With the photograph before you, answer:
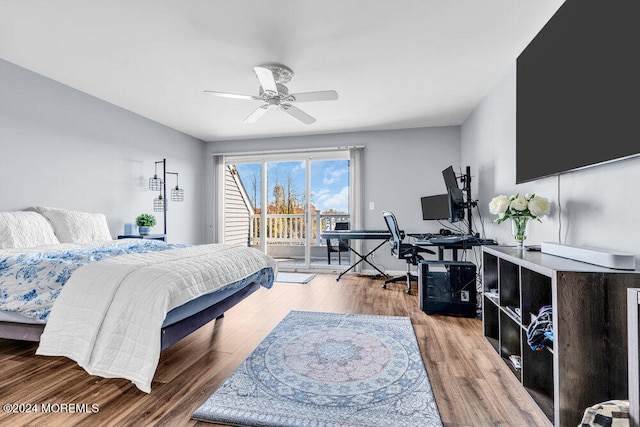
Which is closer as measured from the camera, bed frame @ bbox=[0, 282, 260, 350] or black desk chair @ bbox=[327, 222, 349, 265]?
bed frame @ bbox=[0, 282, 260, 350]

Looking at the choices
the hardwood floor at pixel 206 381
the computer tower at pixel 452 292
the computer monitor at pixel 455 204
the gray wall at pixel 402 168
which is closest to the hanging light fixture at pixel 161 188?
the hardwood floor at pixel 206 381

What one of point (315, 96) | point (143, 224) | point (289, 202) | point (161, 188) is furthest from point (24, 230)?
point (289, 202)

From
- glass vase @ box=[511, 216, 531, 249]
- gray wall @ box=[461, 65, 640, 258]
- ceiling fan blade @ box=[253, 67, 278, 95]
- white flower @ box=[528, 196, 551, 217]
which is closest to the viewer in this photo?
gray wall @ box=[461, 65, 640, 258]

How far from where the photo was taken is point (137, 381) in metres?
1.50

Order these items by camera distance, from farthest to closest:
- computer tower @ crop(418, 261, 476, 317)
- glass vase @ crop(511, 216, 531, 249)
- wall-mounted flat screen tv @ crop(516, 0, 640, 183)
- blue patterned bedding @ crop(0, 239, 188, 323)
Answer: computer tower @ crop(418, 261, 476, 317) < glass vase @ crop(511, 216, 531, 249) < blue patterned bedding @ crop(0, 239, 188, 323) < wall-mounted flat screen tv @ crop(516, 0, 640, 183)

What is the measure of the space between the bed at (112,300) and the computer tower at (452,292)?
1768 millimetres

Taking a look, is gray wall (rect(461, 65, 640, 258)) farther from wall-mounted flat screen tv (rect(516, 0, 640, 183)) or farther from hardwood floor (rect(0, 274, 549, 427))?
hardwood floor (rect(0, 274, 549, 427))

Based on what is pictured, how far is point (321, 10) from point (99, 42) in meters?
1.76

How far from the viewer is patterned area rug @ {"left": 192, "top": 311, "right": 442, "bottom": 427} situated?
1451 millimetres

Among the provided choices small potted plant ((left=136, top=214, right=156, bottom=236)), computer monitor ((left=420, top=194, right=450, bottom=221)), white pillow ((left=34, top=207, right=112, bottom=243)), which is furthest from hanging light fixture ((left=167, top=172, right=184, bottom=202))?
computer monitor ((left=420, top=194, right=450, bottom=221))

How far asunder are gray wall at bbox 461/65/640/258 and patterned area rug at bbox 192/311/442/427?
1.24 m

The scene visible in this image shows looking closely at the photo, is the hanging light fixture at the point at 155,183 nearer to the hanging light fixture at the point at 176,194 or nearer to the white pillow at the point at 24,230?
the hanging light fixture at the point at 176,194

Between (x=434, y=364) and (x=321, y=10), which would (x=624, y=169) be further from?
(x=321, y=10)

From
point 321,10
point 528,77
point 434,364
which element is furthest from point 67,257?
point 528,77
